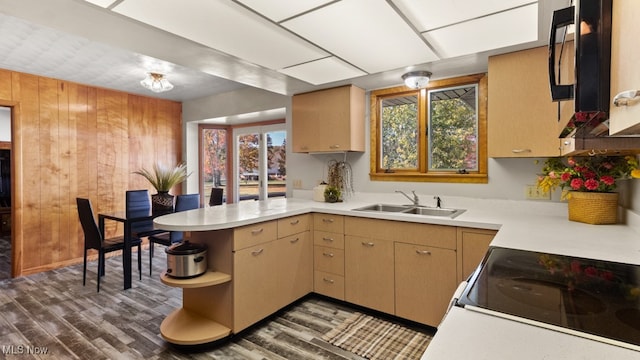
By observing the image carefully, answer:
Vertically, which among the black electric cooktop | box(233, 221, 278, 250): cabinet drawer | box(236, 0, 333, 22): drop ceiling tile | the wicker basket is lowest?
box(233, 221, 278, 250): cabinet drawer

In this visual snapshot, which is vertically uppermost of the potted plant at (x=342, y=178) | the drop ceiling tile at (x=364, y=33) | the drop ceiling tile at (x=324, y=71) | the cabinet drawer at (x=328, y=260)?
the drop ceiling tile at (x=324, y=71)

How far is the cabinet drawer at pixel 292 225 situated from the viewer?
2.60 metres

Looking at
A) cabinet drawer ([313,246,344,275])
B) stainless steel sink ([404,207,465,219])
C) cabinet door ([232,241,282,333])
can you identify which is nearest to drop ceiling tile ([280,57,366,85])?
stainless steel sink ([404,207,465,219])

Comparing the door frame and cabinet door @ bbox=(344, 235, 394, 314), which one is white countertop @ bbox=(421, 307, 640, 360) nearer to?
cabinet door @ bbox=(344, 235, 394, 314)

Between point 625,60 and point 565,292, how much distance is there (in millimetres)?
625

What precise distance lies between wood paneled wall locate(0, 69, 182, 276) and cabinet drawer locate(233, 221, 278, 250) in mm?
3293

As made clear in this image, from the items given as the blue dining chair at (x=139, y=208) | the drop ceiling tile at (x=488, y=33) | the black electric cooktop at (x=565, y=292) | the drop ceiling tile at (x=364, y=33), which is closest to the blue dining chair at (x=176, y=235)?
the blue dining chair at (x=139, y=208)

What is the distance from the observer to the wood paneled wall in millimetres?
3758

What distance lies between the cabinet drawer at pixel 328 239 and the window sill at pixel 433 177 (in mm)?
861

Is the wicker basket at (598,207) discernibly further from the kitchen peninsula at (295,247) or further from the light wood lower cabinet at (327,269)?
the light wood lower cabinet at (327,269)

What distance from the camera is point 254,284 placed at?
236cm

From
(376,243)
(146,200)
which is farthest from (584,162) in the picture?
(146,200)

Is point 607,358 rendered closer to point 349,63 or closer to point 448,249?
point 448,249

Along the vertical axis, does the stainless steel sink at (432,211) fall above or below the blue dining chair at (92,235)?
above
